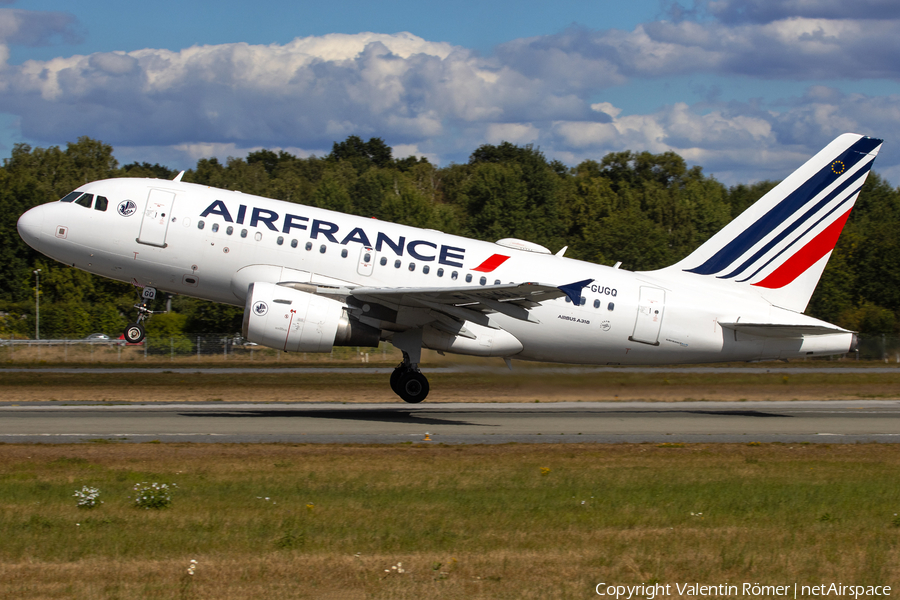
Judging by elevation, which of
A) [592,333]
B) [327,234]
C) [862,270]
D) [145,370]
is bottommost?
[145,370]

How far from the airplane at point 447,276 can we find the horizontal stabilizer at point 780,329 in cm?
6

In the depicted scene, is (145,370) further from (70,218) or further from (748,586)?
(748,586)

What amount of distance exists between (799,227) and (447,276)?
11.1m

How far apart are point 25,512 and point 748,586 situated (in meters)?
9.32

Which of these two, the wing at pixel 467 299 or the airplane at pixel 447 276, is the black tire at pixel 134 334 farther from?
the wing at pixel 467 299

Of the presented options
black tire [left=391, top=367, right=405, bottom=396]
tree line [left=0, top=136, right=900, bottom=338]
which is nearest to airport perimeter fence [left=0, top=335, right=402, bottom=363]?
tree line [left=0, top=136, right=900, bottom=338]

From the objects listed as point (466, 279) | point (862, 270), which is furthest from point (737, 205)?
point (466, 279)

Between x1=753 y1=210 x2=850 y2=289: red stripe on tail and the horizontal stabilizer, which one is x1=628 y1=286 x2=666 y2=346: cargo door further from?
x1=753 y1=210 x2=850 y2=289: red stripe on tail

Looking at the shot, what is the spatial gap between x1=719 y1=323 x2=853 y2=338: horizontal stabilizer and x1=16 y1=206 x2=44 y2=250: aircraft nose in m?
20.0

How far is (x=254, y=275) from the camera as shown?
23.0m

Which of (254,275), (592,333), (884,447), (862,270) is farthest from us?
(862,270)

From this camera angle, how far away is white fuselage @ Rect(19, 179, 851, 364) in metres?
23.1

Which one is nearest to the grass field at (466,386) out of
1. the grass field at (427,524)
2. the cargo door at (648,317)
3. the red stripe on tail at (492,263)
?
the cargo door at (648,317)

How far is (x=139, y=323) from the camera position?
77.9ft
